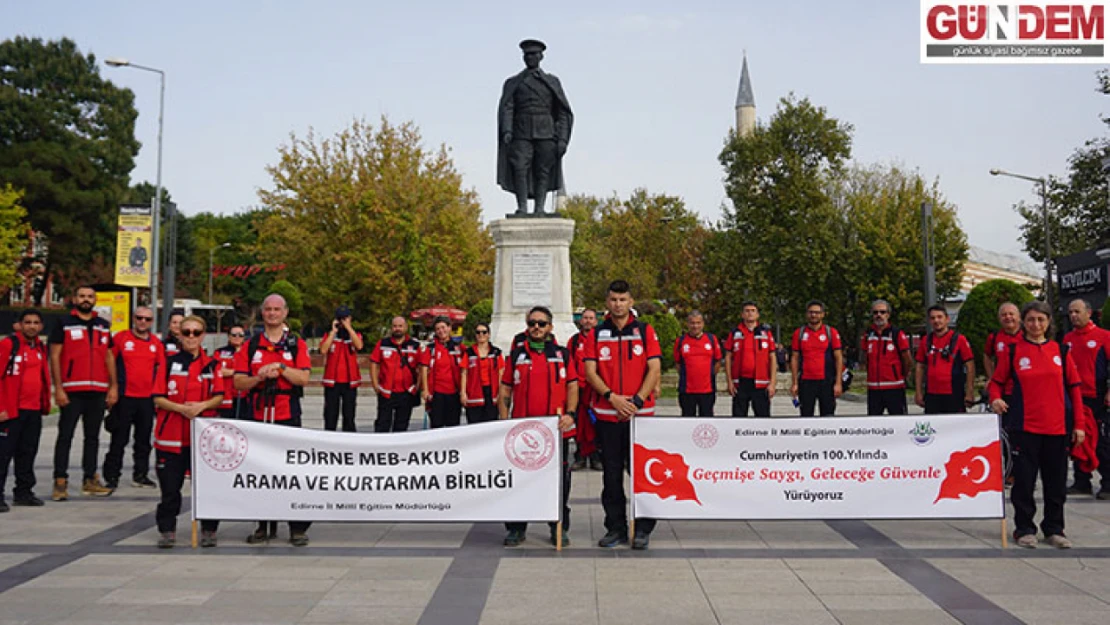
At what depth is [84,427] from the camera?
403 inches

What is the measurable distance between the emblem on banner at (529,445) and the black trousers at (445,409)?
188 inches

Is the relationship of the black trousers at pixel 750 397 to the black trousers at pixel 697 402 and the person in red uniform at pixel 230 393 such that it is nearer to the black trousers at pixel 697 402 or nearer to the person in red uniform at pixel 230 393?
the black trousers at pixel 697 402

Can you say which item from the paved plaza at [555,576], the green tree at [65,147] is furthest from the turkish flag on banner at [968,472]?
the green tree at [65,147]

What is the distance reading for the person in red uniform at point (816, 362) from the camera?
11695 millimetres

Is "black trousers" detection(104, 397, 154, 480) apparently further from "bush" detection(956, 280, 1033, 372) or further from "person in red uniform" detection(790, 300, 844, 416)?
"bush" detection(956, 280, 1033, 372)

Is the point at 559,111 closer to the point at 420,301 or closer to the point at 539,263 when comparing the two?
the point at 539,263

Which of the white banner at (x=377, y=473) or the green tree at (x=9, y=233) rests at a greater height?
the green tree at (x=9, y=233)

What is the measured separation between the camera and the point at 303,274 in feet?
145

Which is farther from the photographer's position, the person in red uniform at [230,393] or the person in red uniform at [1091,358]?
the person in red uniform at [1091,358]

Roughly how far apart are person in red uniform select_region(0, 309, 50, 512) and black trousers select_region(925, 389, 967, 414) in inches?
382

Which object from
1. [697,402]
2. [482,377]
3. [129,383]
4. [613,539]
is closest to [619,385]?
[613,539]

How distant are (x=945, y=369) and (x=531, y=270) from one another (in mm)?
7272

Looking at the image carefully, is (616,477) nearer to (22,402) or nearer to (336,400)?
(336,400)

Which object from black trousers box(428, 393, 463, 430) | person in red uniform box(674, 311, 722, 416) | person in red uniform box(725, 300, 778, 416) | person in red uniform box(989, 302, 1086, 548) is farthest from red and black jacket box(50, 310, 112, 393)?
person in red uniform box(989, 302, 1086, 548)
